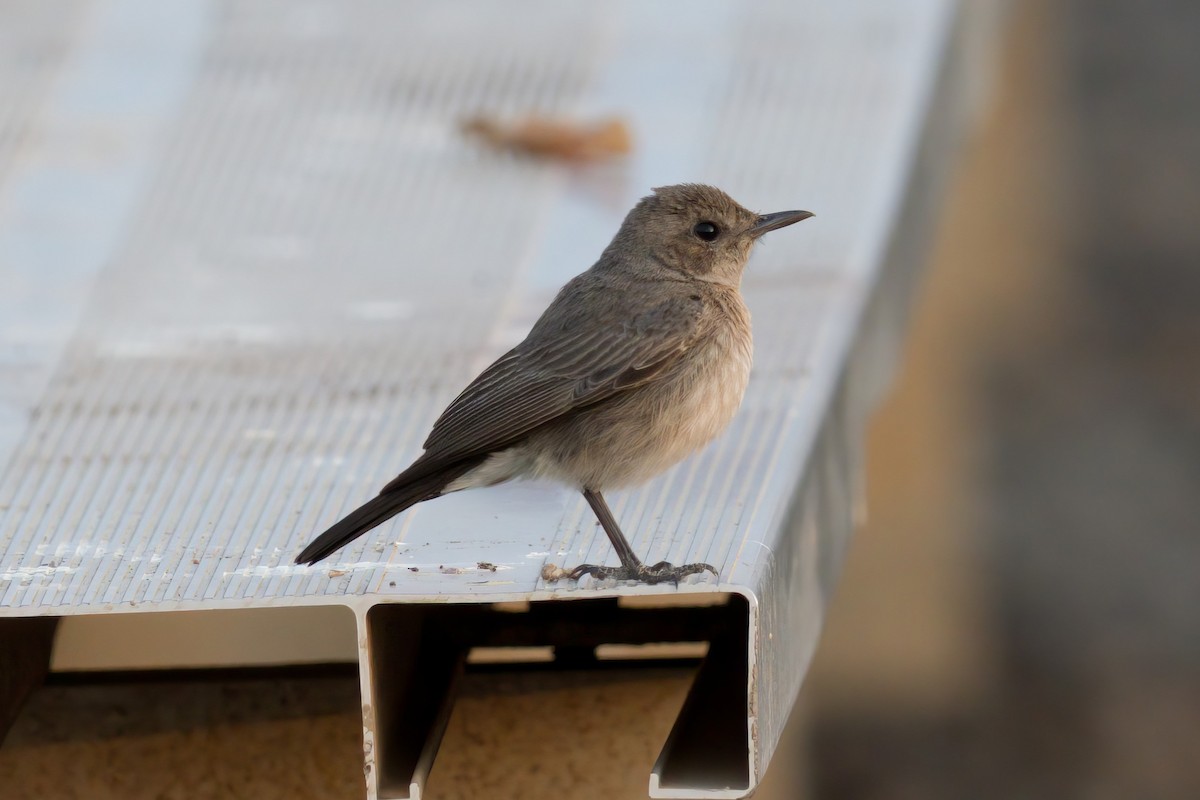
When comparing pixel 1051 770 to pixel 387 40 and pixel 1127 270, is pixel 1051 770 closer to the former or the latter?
pixel 1127 270

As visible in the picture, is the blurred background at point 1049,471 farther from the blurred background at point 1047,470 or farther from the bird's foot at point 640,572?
the bird's foot at point 640,572

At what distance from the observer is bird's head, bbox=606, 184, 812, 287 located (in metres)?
4.37

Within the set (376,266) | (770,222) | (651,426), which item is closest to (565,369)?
(651,426)

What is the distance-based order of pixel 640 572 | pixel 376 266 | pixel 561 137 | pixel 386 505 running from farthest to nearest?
pixel 561 137 → pixel 376 266 → pixel 386 505 → pixel 640 572

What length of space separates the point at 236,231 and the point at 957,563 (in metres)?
7.28

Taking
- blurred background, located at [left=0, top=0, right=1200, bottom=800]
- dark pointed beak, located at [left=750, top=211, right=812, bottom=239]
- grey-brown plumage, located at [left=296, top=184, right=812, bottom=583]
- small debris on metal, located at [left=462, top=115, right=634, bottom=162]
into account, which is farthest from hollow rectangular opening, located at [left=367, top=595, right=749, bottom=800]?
blurred background, located at [left=0, top=0, right=1200, bottom=800]

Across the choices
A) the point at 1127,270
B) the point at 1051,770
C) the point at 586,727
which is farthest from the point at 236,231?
the point at 1127,270

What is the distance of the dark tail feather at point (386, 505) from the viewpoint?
333 centimetres

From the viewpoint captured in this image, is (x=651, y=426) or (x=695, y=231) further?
(x=695, y=231)

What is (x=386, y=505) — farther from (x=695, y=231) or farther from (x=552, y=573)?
(x=695, y=231)

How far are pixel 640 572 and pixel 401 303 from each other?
72.8 inches

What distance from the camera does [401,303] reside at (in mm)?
4828

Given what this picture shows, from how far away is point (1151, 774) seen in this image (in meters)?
11.5

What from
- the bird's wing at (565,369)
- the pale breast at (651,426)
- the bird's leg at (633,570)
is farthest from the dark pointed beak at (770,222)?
the bird's leg at (633,570)
